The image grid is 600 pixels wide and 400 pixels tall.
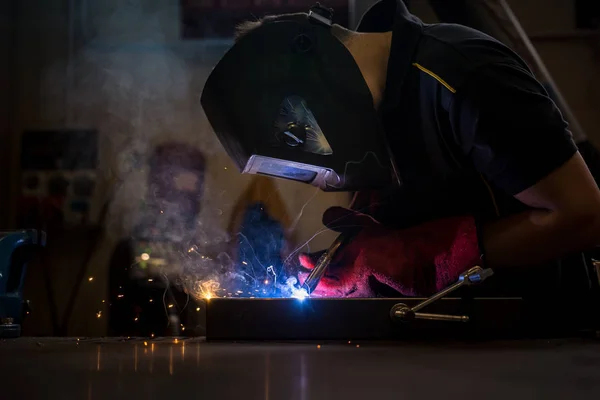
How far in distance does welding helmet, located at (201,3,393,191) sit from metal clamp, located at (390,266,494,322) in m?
0.24

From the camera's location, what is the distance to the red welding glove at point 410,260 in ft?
3.36

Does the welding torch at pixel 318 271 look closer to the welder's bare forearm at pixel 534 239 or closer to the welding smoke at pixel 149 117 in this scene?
the welder's bare forearm at pixel 534 239

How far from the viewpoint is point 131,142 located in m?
1.68

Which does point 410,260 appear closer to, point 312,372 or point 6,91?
point 312,372

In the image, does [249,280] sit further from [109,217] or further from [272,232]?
[109,217]

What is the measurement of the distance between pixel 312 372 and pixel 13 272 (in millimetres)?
969

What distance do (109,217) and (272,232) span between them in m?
0.51

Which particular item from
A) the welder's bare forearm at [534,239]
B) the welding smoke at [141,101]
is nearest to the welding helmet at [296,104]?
the welder's bare forearm at [534,239]

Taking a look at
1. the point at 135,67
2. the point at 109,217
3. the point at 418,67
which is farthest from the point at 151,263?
the point at 418,67

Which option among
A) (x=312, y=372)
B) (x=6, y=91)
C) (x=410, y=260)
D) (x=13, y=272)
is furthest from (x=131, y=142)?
(x=312, y=372)

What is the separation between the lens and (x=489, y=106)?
3.00ft

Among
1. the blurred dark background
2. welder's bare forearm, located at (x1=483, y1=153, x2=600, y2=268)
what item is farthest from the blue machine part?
welder's bare forearm, located at (x1=483, y1=153, x2=600, y2=268)

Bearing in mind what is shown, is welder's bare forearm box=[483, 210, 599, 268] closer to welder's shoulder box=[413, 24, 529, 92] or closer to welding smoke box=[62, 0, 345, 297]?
welder's shoulder box=[413, 24, 529, 92]

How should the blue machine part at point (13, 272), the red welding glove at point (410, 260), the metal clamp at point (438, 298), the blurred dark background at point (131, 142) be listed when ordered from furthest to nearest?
the blurred dark background at point (131, 142), the blue machine part at point (13, 272), the red welding glove at point (410, 260), the metal clamp at point (438, 298)
